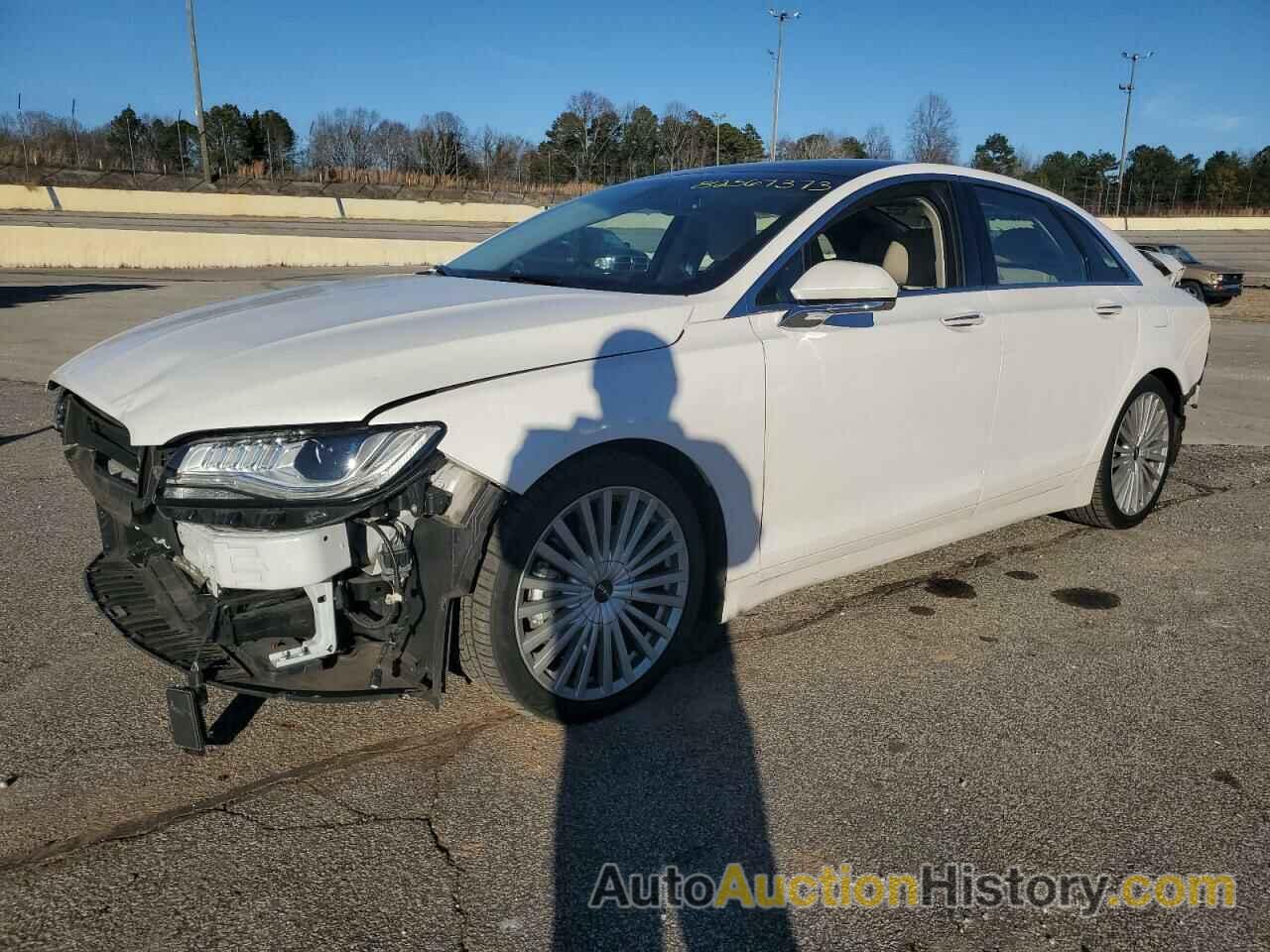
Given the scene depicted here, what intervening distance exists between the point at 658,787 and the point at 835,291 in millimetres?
1625

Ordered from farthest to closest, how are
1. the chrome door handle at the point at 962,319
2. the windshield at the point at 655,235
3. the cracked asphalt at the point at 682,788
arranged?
the chrome door handle at the point at 962,319
the windshield at the point at 655,235
the cracked asphalt at the point at 682,788

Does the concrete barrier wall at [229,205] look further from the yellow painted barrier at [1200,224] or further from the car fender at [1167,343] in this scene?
the car fender at [1167,343]

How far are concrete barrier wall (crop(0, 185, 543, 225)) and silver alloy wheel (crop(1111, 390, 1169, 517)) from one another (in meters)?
39.7

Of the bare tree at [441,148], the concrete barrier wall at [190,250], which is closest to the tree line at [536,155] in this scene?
the bare tree at [441,148]

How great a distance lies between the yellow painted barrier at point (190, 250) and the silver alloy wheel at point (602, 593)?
21.2 metres

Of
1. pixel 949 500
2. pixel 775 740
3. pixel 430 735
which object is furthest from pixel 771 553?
pixel 430 735

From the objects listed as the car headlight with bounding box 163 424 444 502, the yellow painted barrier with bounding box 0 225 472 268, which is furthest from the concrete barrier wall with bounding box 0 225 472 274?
the car headlight with bounding box 163 424 444 502

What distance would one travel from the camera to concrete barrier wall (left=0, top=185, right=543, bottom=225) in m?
46.1

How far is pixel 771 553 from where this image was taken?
3.52 m

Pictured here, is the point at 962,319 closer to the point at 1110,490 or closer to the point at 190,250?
the point at 1110,490

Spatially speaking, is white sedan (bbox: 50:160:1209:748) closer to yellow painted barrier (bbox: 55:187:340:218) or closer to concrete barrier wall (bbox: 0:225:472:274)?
concrete barrier wall (bbox: 0:225:472:274)

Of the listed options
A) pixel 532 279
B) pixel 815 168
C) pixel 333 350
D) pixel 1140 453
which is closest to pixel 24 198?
pixel 532 279

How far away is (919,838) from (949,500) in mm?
1757

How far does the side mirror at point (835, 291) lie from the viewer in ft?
10.9
